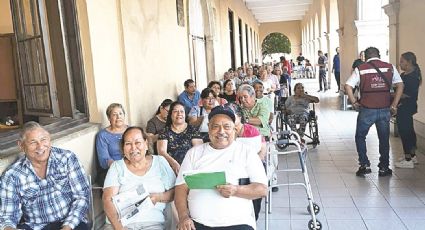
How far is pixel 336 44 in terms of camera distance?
1563 centimetres

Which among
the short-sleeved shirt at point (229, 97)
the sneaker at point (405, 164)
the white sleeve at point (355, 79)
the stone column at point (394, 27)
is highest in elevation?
the stone column at point (394, 27)

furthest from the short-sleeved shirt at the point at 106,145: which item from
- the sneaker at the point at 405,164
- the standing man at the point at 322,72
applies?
the standing man at the point at 322,72

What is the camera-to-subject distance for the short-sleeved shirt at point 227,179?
2468 mm

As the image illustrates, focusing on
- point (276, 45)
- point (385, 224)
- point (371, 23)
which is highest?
point (276, 45)

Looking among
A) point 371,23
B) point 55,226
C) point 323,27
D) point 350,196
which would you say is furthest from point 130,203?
point 323,27

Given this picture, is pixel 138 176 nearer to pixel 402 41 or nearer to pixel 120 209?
pixel 120 209

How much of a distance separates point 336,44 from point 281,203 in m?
12.4

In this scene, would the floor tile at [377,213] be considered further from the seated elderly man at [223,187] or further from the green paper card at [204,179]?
the green paper card at [204,179]

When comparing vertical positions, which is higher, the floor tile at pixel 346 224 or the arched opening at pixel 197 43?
the arched opening at pixel 197 43

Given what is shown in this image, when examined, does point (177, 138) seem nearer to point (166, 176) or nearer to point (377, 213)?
point (166, 176)

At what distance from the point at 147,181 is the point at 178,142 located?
4.35ft

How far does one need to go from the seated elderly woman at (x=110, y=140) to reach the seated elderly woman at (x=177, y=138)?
0.38 metres

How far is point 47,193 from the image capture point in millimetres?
2557

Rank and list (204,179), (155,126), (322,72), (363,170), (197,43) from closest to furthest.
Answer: (204,179) < (155,126) < (363,170) < (197,43) < (322,72)
